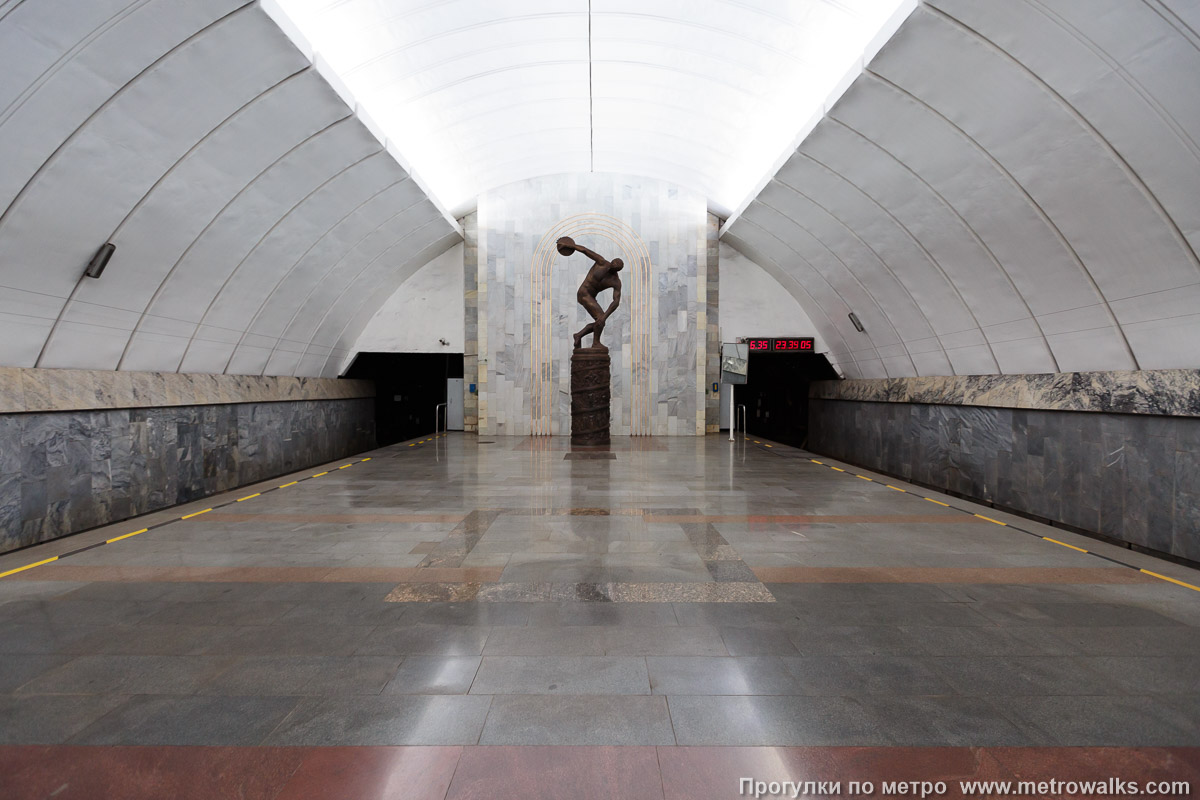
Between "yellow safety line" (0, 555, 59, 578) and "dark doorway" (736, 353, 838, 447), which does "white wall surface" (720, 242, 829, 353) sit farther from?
"yellow safety line" (0, 555, 59, 578)

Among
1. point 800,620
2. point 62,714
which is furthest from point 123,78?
point 800,620

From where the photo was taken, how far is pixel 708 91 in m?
12.5

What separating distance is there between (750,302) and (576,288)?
527cm

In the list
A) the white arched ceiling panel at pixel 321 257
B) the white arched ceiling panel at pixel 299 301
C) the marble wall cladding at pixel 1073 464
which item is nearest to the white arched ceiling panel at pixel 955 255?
the marble wall cladding at pixel 1073 464

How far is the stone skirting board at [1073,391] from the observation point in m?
5.56

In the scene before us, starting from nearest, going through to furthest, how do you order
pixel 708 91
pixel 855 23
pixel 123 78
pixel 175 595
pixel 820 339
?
pixel 175 595 → pixel 123 78 → pixel 855 23 → pixel 708 91 → pixel 820 339

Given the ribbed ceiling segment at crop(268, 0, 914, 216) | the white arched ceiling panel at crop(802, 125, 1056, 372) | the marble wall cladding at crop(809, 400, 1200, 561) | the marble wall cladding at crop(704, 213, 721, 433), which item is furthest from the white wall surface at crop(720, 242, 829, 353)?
the white arched ceiling panel at crop(802, 125, 1056, 372)

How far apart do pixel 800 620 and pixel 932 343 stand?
8.64 m

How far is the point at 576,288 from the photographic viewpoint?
1841 centimetres

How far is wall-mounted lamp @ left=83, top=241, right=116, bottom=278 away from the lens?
265 inches

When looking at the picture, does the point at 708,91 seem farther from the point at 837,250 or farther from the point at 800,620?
the point at 800,620

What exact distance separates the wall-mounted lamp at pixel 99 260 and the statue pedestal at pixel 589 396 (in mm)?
9382

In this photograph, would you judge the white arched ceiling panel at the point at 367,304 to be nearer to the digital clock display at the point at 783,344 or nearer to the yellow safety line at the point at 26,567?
the yellow safety line at the point at 26,567

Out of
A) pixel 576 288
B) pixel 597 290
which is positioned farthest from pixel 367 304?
pixel 597 290
